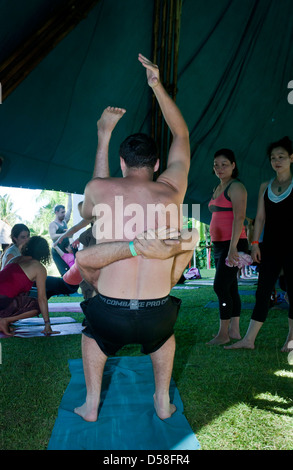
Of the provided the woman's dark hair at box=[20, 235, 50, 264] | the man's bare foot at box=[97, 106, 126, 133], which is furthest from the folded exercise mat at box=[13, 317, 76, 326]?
the man's bare foot at box=[97, 106, 126, 133]

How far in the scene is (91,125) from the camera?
5191 mm

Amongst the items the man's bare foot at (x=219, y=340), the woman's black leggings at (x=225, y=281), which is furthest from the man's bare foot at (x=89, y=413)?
the woman's black leggings at (x=225, y=281)

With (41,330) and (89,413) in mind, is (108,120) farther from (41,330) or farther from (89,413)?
(41,330)

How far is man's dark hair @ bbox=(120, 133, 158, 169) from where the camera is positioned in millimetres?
1895

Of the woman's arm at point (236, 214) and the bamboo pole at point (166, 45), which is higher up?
the bamboo pole at point (166, 45)

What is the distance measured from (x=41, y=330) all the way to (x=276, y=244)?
108 inches

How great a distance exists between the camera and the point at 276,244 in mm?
3086

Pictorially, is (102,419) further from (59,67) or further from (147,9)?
(147,9)

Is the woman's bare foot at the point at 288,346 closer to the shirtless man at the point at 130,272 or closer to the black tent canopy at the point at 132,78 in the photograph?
the shirtless man at the point at 130,272

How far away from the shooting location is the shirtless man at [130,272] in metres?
1.77

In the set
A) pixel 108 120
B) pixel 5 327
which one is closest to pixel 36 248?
pixel 5 327

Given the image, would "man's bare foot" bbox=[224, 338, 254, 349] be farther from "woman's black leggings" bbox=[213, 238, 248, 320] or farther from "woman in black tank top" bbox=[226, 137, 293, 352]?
"woman's black leggings" bbox=[213, 238, 248, 320]

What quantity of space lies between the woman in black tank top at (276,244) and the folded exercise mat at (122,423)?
1.14 meters

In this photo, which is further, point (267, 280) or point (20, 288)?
point (20, 288)
